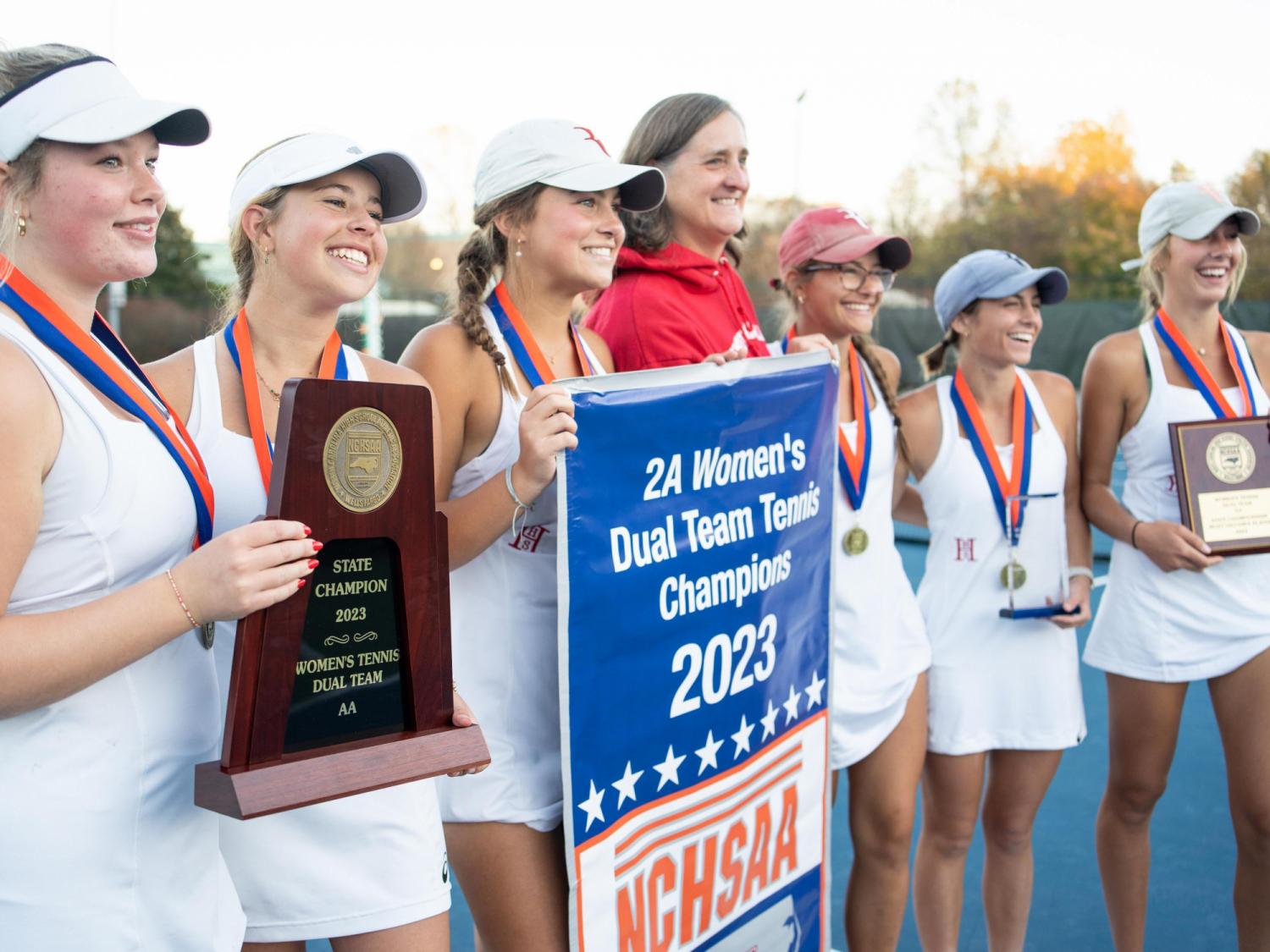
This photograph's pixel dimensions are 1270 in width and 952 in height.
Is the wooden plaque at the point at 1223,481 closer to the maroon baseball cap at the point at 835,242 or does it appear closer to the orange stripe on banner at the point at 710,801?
the maroon baseball cap at the point at 835,242

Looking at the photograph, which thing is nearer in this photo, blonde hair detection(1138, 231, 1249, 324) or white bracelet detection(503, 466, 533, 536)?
white bracelet detection(503, 466, 533, 536)

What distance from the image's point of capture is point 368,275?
2.13 m

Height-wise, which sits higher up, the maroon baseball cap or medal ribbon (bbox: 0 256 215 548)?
the maroon baseball cap

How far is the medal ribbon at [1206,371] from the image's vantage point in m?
3.46

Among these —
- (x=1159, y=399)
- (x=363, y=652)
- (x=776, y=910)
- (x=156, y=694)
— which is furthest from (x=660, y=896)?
(x=1159, y=399)

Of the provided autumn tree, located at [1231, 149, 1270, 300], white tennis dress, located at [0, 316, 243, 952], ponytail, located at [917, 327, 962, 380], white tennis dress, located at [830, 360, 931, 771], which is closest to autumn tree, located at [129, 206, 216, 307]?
ponytail, located at [917, 327, 962, 380]

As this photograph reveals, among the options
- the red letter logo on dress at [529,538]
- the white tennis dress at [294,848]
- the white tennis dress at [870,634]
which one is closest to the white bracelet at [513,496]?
the red letter logo on dress at [529,538]

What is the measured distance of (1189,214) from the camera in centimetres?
348

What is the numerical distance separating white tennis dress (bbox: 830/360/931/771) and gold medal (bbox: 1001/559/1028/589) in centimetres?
31

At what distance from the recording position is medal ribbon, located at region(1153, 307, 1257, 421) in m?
3.46

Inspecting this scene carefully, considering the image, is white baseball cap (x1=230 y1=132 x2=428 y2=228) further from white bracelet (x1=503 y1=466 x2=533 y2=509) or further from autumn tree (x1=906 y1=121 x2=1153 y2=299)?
autumn tree (x1=906 y1=121 x2=1153 y2=299)

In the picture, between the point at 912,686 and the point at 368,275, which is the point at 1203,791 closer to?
the point at 912,686

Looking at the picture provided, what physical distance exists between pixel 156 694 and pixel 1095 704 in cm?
536

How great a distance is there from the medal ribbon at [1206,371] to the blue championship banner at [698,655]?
126cm
